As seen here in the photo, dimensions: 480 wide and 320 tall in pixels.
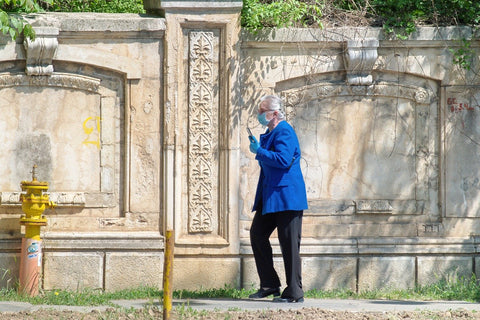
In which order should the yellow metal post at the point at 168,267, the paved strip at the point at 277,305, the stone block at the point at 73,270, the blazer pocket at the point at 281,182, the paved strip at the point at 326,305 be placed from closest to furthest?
the yellow metal post at the point at 168,267 < the paved strip at the point at 277,305 < the paved strip at the point at 326,305 < the blazer pocket at the point at 281,182 < the stone block at the point at 73,270

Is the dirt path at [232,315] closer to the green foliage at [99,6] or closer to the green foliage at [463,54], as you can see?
the green foliage at [463,54]

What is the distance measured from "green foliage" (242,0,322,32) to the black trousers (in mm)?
2100

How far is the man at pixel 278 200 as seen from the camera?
316 inches

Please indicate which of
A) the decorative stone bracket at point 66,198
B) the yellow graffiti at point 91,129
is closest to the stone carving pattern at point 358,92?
the yellow graffiti at point 91,129

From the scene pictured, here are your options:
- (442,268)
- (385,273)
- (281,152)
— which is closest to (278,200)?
(281,152)

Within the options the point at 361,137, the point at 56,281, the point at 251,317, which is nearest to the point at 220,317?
the point at 251,317

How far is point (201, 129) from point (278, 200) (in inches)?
60.0

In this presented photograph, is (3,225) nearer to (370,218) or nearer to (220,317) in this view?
(220,317)

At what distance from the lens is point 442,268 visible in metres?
9.48

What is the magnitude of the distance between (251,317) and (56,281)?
101 inches

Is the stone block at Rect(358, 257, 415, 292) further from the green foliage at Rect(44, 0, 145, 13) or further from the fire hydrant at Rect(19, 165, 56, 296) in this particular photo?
the green foliage at Rect(44, 0, 145, 13)

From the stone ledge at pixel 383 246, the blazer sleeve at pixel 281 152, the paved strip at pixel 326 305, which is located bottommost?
the paved strip at pixel 326 305

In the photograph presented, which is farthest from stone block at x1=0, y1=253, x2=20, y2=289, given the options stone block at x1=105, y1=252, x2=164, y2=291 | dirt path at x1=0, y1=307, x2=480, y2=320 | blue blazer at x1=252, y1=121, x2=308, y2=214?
blue blazer at x1=252, y1=121, x2=308, y2=214

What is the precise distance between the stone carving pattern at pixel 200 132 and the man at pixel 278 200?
3.20ft
